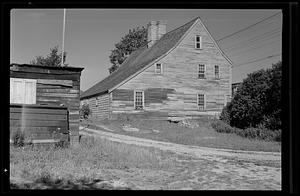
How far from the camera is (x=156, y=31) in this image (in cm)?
3306

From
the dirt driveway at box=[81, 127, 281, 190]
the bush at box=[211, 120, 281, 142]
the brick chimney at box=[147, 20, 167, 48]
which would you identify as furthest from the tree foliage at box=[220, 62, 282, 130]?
the brick chimney at box=[147, 20, 167, 48]

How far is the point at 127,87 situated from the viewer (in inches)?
993

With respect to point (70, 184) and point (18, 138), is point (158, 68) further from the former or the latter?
point (70, 184)

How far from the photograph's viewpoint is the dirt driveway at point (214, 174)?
6.19 m

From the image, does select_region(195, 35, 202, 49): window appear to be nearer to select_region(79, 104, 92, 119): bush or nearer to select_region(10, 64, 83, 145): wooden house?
select_region(79, 104, 92, 119): bush

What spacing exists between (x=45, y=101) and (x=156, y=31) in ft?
77.6

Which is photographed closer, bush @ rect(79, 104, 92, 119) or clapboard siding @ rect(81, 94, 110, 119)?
clapboard siding @ rect(81, 94, 110, 119)

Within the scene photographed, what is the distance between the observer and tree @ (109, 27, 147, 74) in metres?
53.8

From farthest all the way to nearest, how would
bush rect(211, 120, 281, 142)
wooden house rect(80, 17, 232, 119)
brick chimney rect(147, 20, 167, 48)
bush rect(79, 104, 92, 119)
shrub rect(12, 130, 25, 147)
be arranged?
brick chimney rect(147, 20, 167, 48)
bush rect(79, 104, 92, 119)
wooden house rect(80, 17, 232, 119)
bush rect(211, 120, 281, 142)
shrub rect(12, 130, 25, 147)

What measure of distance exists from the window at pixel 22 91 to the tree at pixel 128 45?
43096mm

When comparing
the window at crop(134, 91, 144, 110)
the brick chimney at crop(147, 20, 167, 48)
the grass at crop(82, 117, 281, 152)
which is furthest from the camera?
the brick chimney at crop(147, 20, 167, 48)

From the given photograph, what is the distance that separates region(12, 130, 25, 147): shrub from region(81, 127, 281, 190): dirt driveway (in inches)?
156

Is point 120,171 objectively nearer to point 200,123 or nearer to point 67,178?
point 67,178
